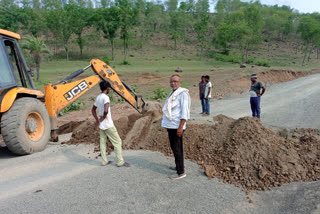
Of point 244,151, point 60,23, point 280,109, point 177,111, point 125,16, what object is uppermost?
point 125,16

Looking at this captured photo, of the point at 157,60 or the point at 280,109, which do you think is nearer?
the point at 280,109

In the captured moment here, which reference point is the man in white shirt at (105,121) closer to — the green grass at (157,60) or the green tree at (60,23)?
the green grass at (157,60)

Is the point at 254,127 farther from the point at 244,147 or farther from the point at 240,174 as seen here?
the point at 240,174

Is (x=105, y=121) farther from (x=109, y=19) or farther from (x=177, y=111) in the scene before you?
(x=109, y=19)

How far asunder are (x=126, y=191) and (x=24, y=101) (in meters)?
3.30

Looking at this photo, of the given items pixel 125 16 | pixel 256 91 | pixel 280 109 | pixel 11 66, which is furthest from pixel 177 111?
pixel 125 16

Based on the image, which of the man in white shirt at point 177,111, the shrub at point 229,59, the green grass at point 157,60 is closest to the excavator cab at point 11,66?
the man in white shirt at point 177,111

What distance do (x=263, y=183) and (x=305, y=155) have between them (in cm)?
122

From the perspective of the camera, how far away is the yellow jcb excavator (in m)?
5.48

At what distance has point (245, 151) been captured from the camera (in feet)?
16.1

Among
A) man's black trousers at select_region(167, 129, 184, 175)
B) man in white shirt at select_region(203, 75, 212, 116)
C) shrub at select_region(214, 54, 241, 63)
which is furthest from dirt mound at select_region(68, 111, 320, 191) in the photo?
shrub at select_region(214, 54, 241, 63)

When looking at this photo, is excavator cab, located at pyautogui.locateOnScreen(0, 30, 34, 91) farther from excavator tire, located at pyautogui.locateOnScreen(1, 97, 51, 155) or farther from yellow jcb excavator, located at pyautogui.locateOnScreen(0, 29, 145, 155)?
excavator tire, located at pyautogui.locateOnScreen(1, 97, 51, 155)

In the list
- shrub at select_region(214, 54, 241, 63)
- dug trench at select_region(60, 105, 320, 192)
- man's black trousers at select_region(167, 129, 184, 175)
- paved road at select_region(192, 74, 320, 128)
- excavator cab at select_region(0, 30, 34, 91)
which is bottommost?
paved road at select_region(192, 74, 320, 128)

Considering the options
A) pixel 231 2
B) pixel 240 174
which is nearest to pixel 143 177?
pixel 240 174
